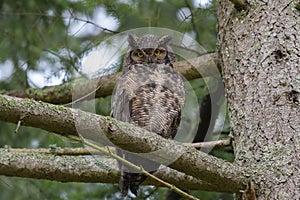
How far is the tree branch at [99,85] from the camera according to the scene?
4.08m

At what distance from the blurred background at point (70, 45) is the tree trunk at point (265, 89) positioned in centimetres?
87

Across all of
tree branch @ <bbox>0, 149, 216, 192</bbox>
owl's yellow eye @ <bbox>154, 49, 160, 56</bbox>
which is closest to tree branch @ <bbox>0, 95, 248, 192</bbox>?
tree branch @ <bbox>0, 149, 216, 192</bbox>

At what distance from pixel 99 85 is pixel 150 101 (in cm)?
77

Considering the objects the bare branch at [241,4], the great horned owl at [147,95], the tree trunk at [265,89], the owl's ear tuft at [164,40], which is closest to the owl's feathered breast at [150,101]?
the great horned owl at [147,95]

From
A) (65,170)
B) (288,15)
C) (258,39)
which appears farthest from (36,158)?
(288,15)

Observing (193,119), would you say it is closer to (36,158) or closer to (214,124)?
(214,124)

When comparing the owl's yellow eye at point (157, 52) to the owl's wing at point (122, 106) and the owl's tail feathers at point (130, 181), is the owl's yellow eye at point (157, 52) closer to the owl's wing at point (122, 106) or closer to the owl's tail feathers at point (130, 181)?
the owl's wing at point (122, 106)

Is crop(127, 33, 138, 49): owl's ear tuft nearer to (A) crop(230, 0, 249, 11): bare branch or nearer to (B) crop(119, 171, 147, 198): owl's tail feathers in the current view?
(A) crop(230, 0, 249, 11): bare branch

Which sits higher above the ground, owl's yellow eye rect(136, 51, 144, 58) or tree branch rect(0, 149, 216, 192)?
owl's yellow eye rect(136, 51, 144, 58)

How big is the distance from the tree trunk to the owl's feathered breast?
0.39 metres

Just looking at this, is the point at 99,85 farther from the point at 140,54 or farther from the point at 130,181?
the point at 130,181

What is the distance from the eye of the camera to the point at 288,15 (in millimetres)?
3236

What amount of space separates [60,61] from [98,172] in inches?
53.2

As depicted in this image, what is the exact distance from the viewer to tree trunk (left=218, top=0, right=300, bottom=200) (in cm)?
284
